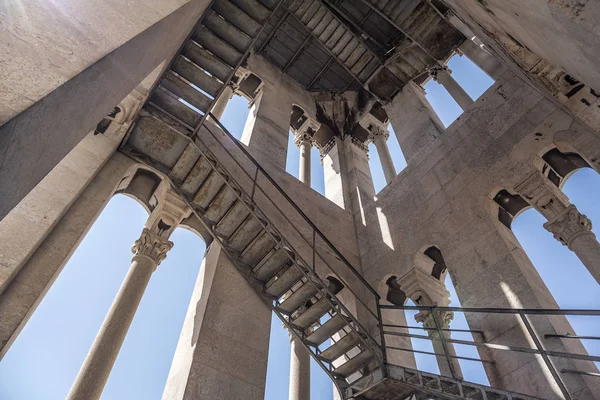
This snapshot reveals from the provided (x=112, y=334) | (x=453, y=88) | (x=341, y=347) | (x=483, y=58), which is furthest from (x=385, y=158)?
(x=112, y=334)

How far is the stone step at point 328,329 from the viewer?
21.0 ft

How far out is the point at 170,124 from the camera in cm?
705

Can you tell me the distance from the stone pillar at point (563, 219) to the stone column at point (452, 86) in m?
4.02

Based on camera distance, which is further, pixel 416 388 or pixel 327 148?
pixel 327 148

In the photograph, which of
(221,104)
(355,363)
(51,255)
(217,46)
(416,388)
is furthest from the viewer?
(221,104)

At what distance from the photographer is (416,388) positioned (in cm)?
566

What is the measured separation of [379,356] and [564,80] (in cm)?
619

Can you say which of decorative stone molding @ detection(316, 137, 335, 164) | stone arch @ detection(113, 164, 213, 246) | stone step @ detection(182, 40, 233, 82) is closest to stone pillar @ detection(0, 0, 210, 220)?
stone step @ detection(182, 40, 233, 82)

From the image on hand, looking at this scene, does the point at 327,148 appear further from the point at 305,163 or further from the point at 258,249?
the point at 258,249

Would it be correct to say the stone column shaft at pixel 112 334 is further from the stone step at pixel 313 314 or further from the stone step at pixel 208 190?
the stone step at pixel 313 314

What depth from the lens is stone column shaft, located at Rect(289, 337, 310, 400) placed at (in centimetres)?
759

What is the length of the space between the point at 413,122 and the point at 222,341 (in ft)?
29.5

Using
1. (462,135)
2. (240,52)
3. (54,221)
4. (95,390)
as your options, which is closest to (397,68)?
(462,135)

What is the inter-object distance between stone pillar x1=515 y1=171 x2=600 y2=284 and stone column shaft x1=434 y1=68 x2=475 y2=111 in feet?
13.2
